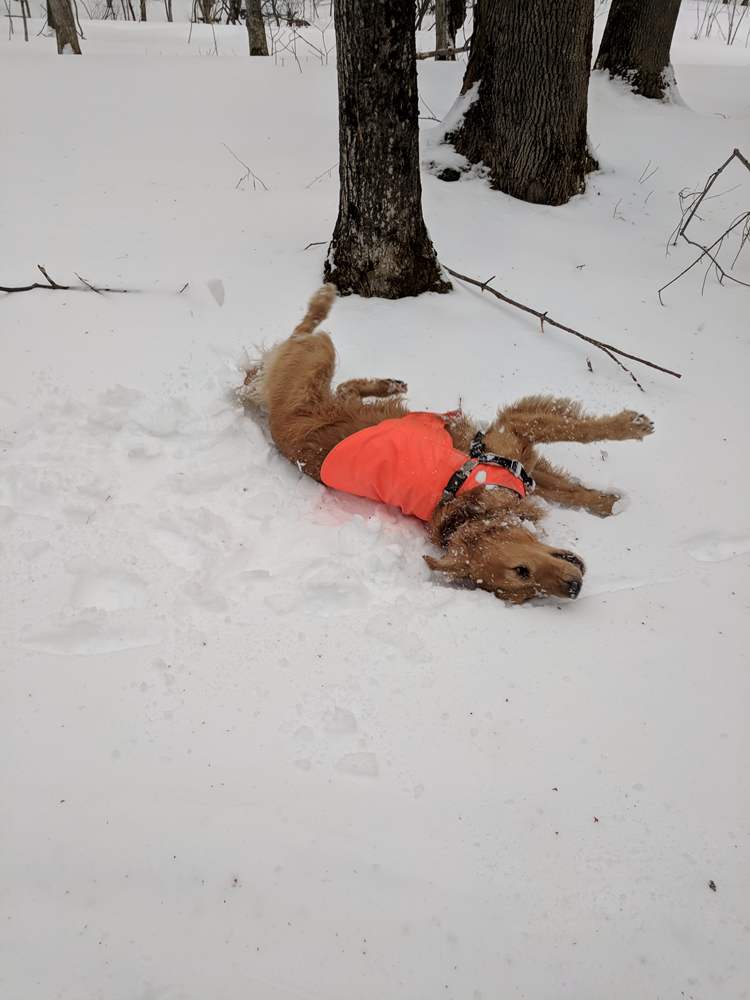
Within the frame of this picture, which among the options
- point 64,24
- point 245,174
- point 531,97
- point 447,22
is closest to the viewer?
point 531,97

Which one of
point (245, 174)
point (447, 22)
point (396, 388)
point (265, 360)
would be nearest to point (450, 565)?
point (396, 388)

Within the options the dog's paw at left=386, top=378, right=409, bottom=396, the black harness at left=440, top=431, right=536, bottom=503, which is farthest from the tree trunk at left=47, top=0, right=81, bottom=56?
the black harness at left=440, top=431, right=536, bottom=503

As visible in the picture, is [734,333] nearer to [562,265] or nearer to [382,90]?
[562,265]

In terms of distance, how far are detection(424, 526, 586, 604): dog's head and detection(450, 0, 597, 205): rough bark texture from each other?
117 inches

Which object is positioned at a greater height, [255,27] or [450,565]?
[255,27]

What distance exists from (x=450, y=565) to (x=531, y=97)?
3481mm

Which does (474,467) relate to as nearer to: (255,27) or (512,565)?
(512,565)

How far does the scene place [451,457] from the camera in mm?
2840

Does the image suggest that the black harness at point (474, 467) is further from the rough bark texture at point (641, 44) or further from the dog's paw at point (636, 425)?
the rough bark texture at point (641, 44)

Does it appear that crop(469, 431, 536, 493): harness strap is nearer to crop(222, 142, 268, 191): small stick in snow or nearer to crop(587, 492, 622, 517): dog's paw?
crop(587, 492, 622, 517): dog's paw

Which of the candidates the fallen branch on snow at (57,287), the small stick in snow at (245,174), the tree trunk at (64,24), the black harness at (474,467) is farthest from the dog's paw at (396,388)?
the tree trunk at (64,24)

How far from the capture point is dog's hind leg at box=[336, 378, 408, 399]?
3311 millimetres

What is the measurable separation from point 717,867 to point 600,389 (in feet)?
7.54

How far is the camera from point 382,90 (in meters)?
3.16
